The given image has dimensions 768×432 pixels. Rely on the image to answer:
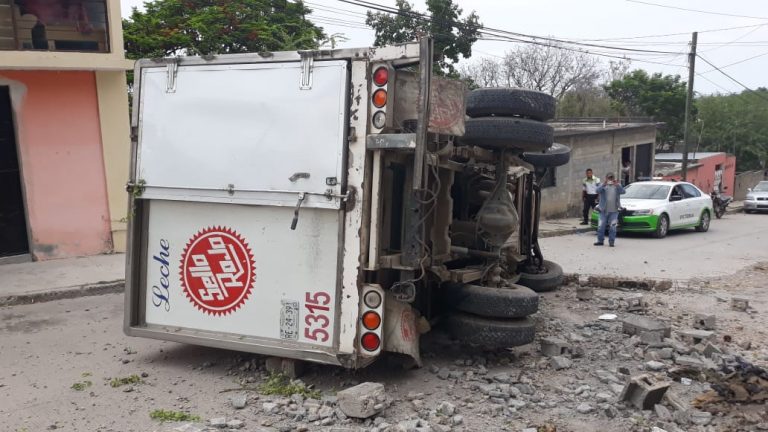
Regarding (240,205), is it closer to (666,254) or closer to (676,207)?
(666,254)

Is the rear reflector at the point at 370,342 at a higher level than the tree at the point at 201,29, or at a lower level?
lower

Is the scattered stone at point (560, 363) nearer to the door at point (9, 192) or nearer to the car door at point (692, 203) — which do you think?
the door at point (9, 192)

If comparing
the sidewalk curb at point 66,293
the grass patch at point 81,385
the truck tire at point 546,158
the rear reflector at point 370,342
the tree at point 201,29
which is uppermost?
the tree at point 201,29

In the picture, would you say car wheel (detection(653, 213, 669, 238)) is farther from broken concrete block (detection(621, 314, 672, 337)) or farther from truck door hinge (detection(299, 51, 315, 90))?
truck door hinge (detection(299, 51, 315, 90))

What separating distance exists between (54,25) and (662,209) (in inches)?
537

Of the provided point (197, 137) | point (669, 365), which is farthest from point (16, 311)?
point (669, 365)

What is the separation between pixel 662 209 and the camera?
51.9ft

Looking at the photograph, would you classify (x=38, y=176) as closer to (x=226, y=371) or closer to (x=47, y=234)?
(x=47, y=234)

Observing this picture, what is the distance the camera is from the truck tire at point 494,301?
4.80 m

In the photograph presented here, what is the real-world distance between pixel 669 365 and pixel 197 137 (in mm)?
4003

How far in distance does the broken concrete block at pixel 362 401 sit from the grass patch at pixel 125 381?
1.69 metres

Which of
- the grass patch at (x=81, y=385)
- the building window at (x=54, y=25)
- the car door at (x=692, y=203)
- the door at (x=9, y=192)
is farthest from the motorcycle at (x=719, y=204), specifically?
the grass patch at (x=81, y=385)

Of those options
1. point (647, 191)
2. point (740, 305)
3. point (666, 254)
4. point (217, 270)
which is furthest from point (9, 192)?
point (647, 191)

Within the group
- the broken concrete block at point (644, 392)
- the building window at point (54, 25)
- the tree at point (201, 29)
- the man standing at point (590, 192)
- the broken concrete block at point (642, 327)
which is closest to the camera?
the broken concrete block at point (644, 392)
